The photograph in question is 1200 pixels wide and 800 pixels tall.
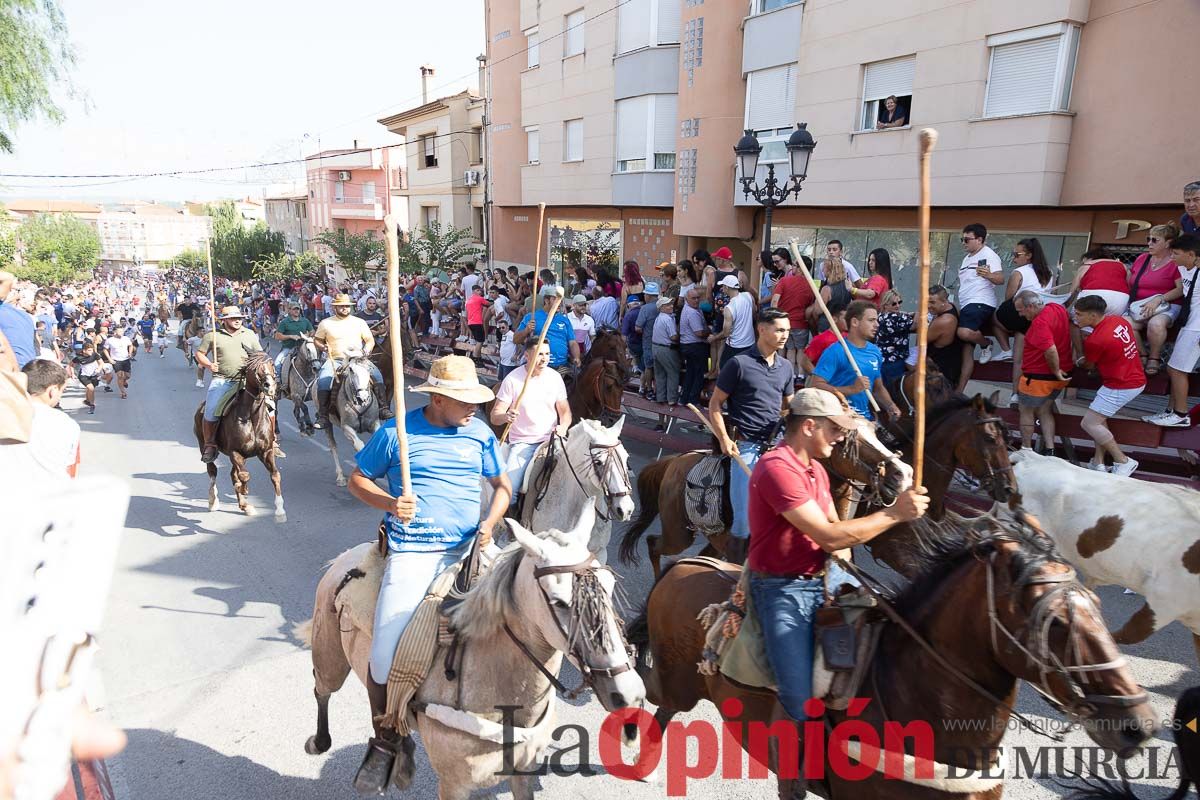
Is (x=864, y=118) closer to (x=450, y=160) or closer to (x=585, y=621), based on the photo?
(x=585, y=621)

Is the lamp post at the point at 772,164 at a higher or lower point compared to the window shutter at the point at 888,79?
lower

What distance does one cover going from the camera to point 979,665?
2.90 meters

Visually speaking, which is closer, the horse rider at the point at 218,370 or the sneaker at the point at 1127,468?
the sneaker at the point at 1127,468

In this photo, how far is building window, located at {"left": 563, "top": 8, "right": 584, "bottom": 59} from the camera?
22.8 meters

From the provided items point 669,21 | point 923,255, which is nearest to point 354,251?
point 669,21

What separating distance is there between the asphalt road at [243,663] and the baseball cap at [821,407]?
7.95ft

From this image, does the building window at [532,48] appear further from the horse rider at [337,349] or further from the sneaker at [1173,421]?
the sneaker at [1173,421]

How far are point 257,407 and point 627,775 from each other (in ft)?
21.8

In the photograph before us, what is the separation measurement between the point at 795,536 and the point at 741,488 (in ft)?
8.18

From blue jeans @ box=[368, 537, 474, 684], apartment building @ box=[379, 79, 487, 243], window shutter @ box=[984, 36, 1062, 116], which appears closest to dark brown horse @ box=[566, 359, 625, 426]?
blue jeans @ box=[368, 537, 474, 684]

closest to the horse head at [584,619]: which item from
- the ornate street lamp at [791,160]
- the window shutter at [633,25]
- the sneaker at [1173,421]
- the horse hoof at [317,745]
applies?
the horse hoof at [317,745]

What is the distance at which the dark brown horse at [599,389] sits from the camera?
307 inches

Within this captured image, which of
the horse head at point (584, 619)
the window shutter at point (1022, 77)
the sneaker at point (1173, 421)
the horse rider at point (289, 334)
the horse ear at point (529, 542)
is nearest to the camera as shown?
the horse head at point (584, 619)

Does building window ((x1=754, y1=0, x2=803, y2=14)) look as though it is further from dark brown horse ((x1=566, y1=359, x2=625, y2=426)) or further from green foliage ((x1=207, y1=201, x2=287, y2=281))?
green foliage ((x1=207, y1=201, x2=287, y2=281))
